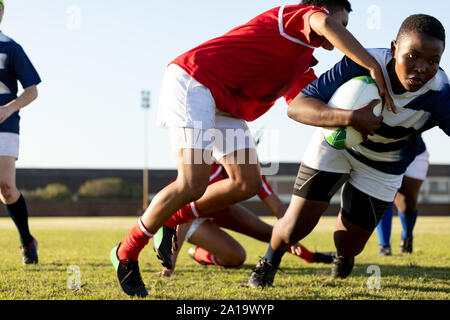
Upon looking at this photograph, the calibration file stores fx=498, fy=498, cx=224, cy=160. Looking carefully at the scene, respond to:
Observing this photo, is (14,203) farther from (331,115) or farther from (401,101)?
(401,101)

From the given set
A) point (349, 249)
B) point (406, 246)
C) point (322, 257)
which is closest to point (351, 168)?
point (349, 249)

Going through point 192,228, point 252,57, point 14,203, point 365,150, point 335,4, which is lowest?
point 192,228

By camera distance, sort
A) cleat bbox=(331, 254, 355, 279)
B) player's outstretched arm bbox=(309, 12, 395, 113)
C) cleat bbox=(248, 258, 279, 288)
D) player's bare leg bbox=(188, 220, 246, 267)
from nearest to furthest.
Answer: player's outstretched arm bbox=(309, 12, 395, 113), cleat bbox=(248, 258, 279, 288), cleat bbox=(331, 254, 355, 279), player's bare leg bbox=(188, 220, 246, 267)

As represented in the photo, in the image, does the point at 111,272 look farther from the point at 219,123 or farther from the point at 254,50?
the point at 254,50

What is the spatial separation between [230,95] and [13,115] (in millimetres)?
2681

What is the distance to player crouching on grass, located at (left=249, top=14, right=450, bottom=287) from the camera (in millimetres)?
2973

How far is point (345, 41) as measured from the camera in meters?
2.88

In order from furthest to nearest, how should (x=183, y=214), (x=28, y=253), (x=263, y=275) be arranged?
(x=28, y=253), (x=263, y=275), (x=183, y=214)

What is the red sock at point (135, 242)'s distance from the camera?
3.25 m

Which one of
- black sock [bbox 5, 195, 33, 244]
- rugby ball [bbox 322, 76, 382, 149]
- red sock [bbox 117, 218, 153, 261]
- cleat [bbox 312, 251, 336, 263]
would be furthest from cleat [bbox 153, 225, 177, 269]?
cleat [bbox 312, 251, 336, 263]

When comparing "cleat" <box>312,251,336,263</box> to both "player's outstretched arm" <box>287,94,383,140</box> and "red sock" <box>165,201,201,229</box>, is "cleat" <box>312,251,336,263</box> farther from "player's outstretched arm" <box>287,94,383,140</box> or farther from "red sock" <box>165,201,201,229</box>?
"player's outstretched arm" <box>287,94,383,140</box>

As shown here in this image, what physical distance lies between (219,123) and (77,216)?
3888 cm

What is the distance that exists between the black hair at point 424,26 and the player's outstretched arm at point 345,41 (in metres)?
0.29

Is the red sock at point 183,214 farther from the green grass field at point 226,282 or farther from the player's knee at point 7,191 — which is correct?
the player's knee at point 7,191
